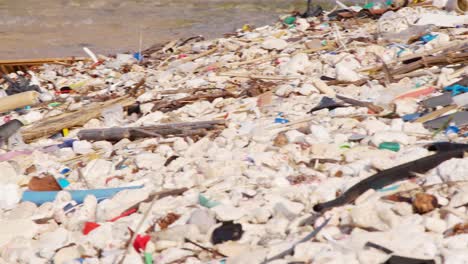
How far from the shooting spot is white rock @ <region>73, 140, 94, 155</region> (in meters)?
5.82

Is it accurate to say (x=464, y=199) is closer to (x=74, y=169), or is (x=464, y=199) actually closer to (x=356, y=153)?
(x=356, y=153)

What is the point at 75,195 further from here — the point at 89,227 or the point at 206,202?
the point at 206,202

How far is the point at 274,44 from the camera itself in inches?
367

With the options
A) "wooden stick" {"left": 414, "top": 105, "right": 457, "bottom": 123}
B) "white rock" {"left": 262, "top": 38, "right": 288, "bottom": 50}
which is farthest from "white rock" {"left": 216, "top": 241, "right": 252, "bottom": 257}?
"white rock" {"left": 262, "top": 38, "right": 288, "bottom": 50}

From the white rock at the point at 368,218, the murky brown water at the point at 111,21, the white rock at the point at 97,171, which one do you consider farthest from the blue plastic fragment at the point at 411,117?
the murky brown water at the point at 111,21

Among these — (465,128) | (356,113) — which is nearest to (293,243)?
(465,128)

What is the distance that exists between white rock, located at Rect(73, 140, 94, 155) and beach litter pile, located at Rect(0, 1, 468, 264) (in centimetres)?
2

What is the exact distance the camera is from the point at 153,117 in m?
6.56

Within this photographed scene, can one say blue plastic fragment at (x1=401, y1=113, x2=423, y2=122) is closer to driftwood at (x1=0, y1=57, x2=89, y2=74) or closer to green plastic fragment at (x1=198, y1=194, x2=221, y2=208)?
green plastic fragment at (x1=198, y1=194, x2=221, y2=208)

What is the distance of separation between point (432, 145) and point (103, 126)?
3.49 m

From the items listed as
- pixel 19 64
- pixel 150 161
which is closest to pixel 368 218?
pixel 150 161

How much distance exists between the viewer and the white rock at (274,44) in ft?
30.2

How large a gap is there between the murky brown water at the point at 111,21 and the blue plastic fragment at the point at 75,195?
11.9 metres

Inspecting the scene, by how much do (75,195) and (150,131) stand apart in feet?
4.93
